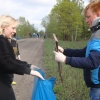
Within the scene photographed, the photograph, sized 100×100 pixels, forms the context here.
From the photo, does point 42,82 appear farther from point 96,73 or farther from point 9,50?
point 96,73

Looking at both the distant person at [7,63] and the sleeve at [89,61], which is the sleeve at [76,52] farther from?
the sleeve at [89,61]

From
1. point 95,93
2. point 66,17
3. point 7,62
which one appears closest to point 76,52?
point 95,93

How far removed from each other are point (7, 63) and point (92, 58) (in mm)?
1015

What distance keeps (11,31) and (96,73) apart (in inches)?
48.1

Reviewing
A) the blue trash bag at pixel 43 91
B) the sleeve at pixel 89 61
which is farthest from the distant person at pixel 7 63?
the sleeve at pixel 89 61

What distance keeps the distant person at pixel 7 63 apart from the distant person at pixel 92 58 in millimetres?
564

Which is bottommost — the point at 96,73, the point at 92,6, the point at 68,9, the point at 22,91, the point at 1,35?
the point at 22,91

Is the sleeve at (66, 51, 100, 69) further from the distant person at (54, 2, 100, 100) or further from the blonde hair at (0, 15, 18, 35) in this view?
the blonde hair at (0, 15, 18, 35)

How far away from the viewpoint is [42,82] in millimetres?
2895

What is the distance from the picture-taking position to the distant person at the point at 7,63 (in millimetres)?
2648

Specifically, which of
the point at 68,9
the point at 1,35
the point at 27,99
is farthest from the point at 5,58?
the point at 68,9

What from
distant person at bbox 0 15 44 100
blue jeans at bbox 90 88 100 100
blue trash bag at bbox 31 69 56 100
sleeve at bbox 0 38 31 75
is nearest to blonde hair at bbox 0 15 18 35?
distant person at bbox 0 15 44 100

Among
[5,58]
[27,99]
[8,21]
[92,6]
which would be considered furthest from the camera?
[27,99]

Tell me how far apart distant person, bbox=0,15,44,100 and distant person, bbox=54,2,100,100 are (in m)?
0.56
